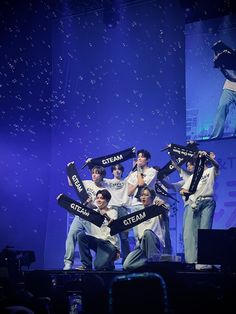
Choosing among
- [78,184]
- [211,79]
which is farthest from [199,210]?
[211,79]

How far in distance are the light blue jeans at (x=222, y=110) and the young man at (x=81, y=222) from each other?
8.33ft

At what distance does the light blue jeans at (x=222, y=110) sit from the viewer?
10500 mm

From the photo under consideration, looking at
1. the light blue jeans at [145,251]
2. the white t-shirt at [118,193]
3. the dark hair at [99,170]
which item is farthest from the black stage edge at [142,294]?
the white t-shirt at [118,193]

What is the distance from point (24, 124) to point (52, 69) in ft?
5.24

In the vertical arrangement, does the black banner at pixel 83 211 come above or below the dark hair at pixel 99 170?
below

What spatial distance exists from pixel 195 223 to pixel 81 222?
6.07 feet

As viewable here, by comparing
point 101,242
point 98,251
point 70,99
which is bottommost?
point 98,251

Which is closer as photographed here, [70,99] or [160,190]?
[160,190]

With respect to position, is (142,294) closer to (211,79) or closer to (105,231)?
(105,231)

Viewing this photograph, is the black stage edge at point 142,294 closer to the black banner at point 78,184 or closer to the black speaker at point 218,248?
the black speaker at point 218,248

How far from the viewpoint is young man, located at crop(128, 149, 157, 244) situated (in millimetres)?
9461

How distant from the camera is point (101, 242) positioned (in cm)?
858

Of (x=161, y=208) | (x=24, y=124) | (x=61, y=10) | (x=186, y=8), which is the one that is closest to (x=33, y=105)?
(x=24, y=124)

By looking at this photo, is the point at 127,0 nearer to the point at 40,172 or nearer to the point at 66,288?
the point at 40,172
